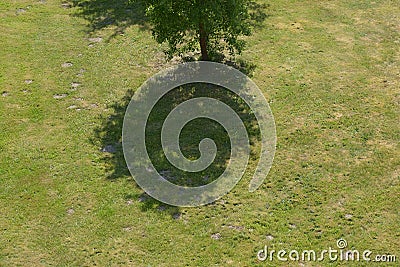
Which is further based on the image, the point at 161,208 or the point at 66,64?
the point at 66,64

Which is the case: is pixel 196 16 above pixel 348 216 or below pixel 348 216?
above

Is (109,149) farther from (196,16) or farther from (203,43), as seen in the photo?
(203,43)

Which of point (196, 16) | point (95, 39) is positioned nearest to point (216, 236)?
point (196, 16)

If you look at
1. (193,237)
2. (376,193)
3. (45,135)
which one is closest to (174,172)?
(193,237)

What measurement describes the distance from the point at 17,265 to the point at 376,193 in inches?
385

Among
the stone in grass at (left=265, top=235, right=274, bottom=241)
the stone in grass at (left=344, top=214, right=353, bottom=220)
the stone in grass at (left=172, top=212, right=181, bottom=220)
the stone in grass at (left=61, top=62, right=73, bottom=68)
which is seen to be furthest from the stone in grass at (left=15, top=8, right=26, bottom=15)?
the stone in grass at (left=344, top=214, right=353, bottom=220)

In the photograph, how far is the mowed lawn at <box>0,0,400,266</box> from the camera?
12.1 metres

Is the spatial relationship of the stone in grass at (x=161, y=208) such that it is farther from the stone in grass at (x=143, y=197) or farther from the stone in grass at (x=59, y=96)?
the stone in grass at (x=59, y=96)

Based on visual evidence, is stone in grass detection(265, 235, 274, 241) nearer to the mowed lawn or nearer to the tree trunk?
the mowed lawn

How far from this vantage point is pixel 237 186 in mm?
13773

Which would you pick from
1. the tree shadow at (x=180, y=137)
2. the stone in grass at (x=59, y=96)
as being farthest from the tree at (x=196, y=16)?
the stone in grass at (x=59, y=96)

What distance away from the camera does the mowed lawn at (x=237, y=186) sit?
477 inches

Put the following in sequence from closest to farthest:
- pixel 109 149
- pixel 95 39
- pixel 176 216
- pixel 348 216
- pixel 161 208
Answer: pixel 348 216 < pixel 176 216 < pixel 161 208 < pixel 109 149 < pixel 95 39

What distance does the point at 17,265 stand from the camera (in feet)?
38.2
